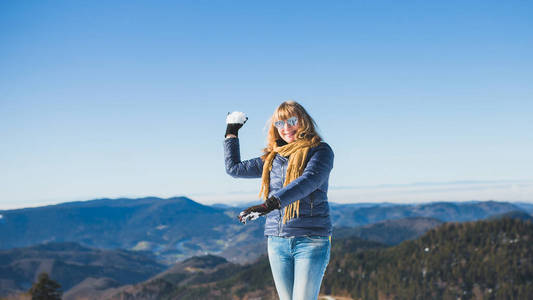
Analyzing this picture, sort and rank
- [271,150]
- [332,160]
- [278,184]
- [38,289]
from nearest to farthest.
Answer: [332,160] < [278,184] < [271,150] < [38,289]

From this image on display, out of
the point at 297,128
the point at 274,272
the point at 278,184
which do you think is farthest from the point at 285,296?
the point at 297,128

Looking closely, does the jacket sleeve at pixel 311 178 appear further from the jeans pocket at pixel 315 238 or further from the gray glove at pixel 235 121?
the gray glove at pixel 235 121

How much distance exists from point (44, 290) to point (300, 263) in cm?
6741

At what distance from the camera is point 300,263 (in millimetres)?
5234

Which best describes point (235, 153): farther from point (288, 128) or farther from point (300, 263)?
point (300, 263)

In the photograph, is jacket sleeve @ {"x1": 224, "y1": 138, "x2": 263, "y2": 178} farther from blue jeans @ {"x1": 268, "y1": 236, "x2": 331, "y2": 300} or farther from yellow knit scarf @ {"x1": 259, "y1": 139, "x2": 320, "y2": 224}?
blue jeans @ {"x1": 268, "y1": 236, "x2": 331, "y2": 300}

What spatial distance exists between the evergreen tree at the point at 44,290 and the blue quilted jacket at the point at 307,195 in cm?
6632

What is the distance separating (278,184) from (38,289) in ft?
221

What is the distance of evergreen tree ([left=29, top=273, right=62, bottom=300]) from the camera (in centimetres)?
6225

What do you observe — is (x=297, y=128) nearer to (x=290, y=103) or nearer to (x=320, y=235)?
(x=290, y=103)

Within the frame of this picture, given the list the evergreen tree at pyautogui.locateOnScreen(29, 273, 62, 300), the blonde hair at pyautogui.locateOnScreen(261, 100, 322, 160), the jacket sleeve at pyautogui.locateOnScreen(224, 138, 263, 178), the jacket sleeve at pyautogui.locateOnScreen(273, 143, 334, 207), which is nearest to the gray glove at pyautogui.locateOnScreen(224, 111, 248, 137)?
the jacket sleeve at pyautogui.locateOnScreen(224, 138, 263, 178)

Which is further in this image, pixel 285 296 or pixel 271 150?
pixel 271 150

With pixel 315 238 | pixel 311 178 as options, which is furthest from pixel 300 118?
pixel 315 238

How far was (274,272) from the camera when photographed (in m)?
5.47
